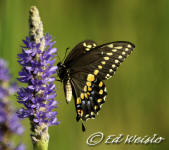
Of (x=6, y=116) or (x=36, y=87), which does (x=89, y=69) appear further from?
(x=6, y=116)

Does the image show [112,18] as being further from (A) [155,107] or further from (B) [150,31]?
(A) [155,107]

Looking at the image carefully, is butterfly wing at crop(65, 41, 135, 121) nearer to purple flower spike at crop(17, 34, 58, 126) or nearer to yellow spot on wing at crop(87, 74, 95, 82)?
yellow spot on wing at crop(87, 74, 95, 82)

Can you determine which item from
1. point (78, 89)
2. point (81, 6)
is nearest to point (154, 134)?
point (78, 89)

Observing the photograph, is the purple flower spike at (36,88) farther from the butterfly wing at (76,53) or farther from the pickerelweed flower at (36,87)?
the butterfly wing at (76,53)

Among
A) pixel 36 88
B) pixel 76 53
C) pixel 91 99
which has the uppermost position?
pixel 76 53

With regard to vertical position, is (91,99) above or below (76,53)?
below

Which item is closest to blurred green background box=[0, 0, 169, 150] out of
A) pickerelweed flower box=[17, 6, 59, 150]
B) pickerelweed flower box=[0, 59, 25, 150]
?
pickerelweed flower box=[17, 6, 59, 150]

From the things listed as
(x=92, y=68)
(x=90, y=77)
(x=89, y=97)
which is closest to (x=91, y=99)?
(x=89, y=97)
